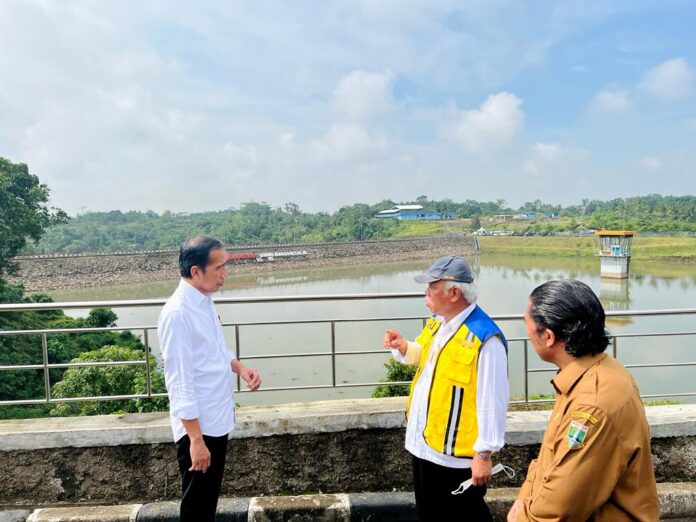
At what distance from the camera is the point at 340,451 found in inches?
97.9

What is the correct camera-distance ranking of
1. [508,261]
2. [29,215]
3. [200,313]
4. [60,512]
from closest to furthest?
[200,313] → [60,512] → [29,215] → [508,261]

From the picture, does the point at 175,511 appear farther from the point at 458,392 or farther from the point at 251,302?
the point at 458,392

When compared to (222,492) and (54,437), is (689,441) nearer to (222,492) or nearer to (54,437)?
(222,492)

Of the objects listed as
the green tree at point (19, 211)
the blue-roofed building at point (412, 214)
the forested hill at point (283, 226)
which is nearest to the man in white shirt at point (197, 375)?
the green tree at point (19, 211)

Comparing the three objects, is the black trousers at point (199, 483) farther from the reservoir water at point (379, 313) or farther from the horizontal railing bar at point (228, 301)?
the reservoir water at point (379, 313)

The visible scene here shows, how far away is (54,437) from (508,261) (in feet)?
163

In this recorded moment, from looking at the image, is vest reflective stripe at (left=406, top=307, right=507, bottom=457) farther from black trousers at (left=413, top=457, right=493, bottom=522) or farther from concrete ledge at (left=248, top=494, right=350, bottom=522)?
concrete ledge at (left=248, top=494, right=350, bottom=522)

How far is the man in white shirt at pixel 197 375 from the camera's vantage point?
158 cm

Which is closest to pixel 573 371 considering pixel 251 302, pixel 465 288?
pixel 465 288

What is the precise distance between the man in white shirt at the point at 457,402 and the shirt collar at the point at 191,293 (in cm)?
75

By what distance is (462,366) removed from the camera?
1540mm

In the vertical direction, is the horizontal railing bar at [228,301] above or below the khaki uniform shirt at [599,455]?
above

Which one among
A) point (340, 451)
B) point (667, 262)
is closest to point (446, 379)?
point (340, 451)

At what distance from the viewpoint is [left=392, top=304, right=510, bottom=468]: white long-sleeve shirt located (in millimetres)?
1496
